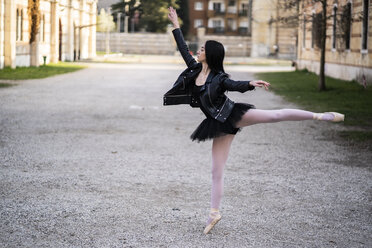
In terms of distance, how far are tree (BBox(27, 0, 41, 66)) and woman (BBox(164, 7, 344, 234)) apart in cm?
3493

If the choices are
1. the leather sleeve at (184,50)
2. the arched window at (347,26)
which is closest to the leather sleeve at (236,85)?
the leather sleeve at (184,50)

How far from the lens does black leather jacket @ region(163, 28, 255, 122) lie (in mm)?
5762

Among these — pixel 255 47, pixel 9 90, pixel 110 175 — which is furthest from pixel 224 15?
pixel 110 175

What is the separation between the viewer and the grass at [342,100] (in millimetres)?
14873

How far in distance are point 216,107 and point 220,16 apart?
97768mm

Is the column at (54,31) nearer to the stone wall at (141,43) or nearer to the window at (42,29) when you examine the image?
the window at (42,29)

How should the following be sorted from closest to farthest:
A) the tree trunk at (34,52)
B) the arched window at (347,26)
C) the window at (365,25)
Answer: the window at (365,25) < the arched window at (347,26) < the tree trunk at (34,52)

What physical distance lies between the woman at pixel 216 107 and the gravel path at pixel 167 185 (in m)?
0.72

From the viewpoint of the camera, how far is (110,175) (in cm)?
875

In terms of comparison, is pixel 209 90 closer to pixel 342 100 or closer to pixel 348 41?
pixel 342 100

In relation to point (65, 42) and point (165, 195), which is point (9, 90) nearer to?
point (165, 195)

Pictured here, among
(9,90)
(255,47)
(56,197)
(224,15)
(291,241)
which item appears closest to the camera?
(291,241)

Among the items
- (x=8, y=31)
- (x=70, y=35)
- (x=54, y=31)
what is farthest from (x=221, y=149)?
(x=70, y=35)

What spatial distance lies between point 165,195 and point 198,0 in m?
96.6
